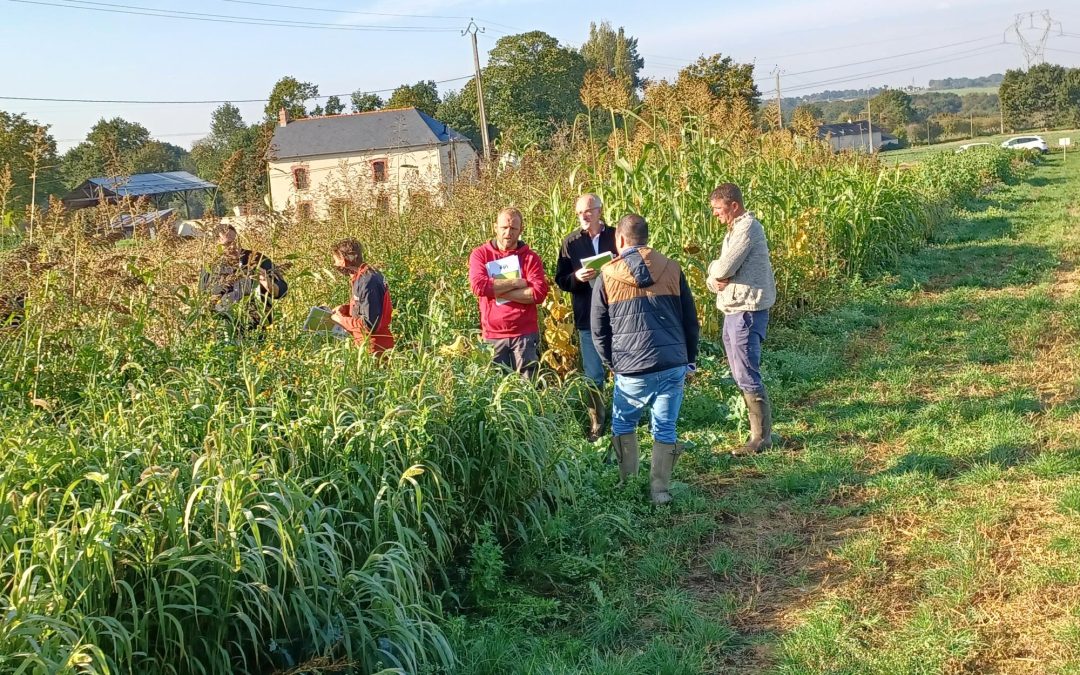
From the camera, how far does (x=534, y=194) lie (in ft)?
27.9

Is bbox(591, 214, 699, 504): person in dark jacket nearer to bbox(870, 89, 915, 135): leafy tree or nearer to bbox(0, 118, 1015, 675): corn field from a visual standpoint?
bbox(0, 118, 1015, 675): corn field

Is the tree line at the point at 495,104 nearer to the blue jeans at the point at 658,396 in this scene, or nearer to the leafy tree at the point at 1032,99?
the blue jeans at the point at 658,396

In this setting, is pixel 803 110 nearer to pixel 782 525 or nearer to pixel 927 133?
pixel 782 525

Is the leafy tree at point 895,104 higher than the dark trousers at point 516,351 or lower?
higher

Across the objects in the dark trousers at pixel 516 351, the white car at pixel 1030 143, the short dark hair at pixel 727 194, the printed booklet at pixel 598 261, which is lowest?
the dark trousers at pixel 516 351

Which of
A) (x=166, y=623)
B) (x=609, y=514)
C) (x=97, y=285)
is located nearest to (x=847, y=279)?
(x=609, y=514)

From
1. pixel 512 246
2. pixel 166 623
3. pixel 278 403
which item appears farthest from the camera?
pixel 512 246

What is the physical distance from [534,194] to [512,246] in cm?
220

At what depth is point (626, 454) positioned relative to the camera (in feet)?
18.6

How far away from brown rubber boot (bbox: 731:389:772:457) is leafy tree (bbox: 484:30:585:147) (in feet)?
147

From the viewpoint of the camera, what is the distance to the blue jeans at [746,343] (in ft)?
20.5

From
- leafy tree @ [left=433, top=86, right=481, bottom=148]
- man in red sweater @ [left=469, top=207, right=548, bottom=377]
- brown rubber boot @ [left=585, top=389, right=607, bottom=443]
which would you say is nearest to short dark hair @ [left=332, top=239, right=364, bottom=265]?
man in red sweater @ [left=469, top=207, right=548, bottom=377]

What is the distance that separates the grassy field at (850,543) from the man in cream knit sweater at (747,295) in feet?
0.99

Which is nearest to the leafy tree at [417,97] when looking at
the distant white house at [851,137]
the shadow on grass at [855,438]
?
the distant white house at [851,137]
